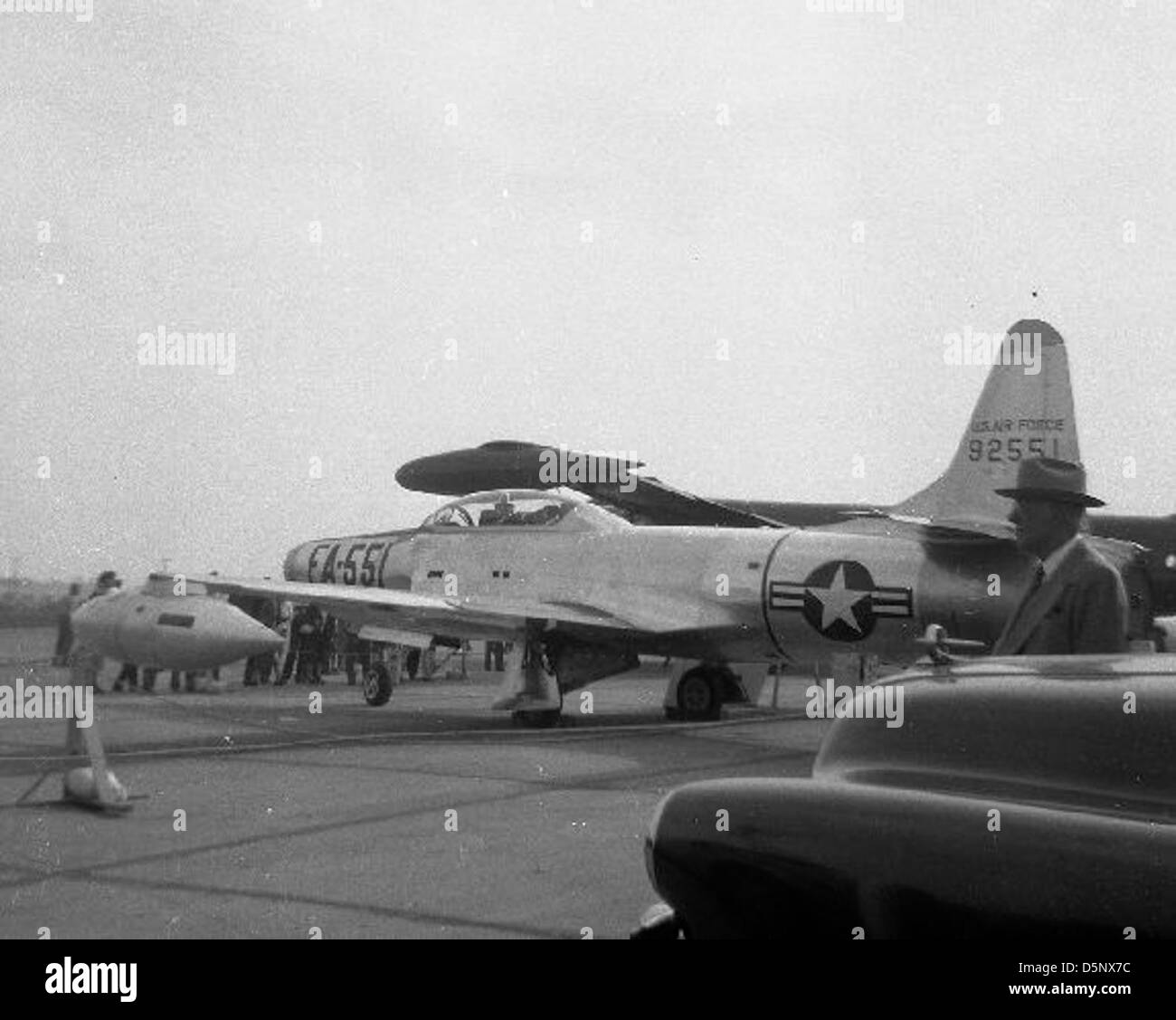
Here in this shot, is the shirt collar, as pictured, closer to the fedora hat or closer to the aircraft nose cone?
the fedora hat

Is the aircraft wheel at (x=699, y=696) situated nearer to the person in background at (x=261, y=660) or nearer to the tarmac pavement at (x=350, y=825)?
the tarmac pavement at (x=350, y=825)

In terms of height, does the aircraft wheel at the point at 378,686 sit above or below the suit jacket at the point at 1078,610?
below

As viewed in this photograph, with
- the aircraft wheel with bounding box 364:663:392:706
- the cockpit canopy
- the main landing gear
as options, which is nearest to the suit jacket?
the main landing gear

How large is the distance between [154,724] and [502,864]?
9539mm

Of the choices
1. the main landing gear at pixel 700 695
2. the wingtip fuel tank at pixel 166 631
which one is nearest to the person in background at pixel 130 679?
the main landing gear at pixel 700 695

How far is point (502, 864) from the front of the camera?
796 cm

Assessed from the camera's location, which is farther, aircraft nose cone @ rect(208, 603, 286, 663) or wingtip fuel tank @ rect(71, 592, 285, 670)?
aircraft nose cone @ rect(208, 603, 286, 663)

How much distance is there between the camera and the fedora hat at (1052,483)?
19.3ft

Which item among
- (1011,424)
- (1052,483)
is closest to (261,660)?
(1011,424)

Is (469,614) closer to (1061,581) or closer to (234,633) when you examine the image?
(234,633)

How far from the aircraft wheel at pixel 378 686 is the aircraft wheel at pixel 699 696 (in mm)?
4157

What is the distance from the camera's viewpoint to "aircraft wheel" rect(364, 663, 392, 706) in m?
20.5

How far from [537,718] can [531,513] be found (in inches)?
142

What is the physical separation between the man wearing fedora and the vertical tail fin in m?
11.0
